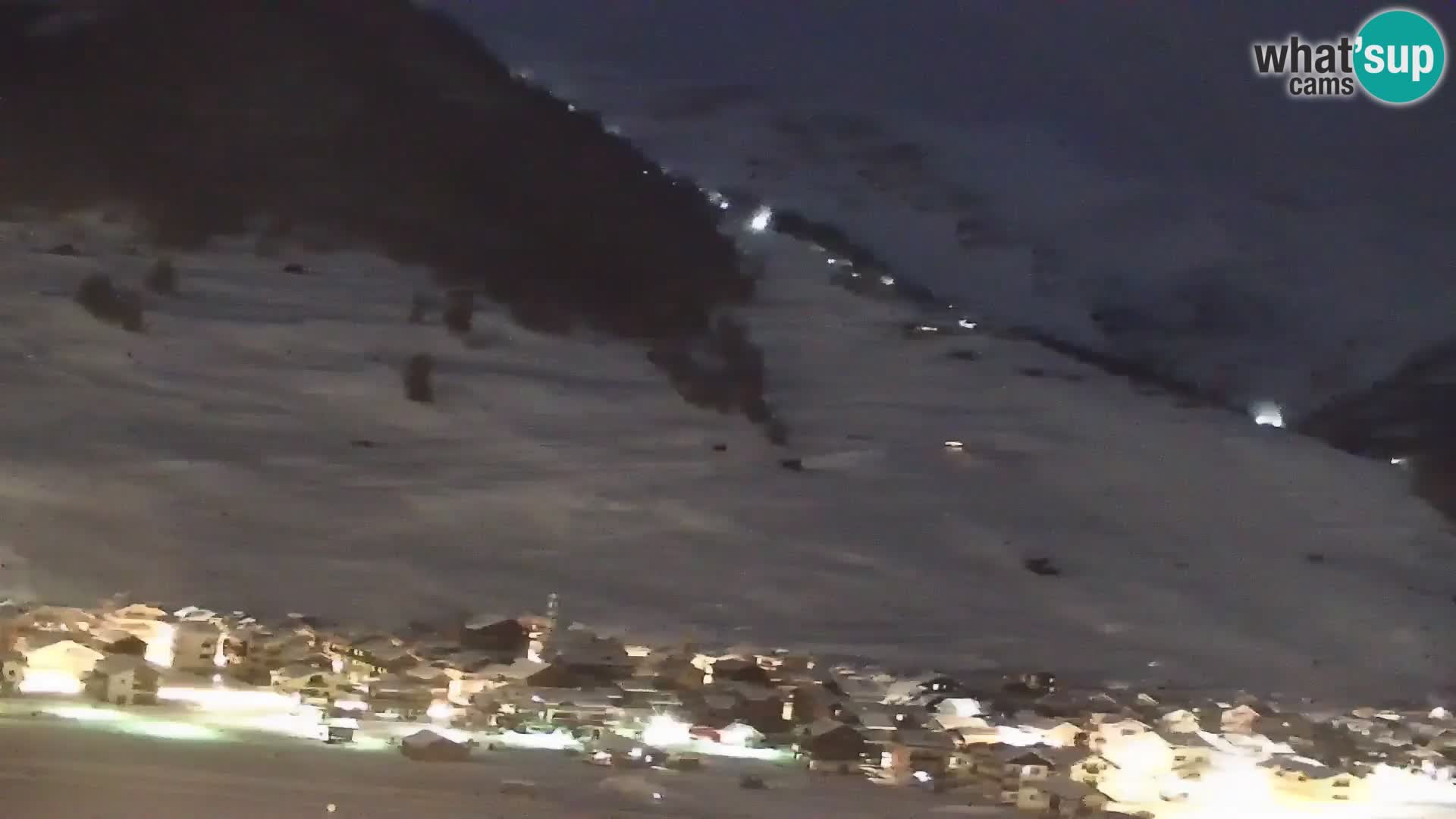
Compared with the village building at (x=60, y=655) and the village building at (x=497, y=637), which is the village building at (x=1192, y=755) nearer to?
the village building at (x=497, y=637)

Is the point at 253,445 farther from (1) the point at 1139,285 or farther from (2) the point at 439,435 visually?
(1) the point at 1139,285

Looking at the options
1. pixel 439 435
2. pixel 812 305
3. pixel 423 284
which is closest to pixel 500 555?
pixel 439 435

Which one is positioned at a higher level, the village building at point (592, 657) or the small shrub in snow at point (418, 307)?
the small shrub in snow at point (418, 307)

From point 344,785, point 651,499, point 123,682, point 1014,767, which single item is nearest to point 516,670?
point 344,785

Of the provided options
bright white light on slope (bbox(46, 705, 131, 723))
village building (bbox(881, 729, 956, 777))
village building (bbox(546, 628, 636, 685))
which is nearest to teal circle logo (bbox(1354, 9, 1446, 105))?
village building (bbox(881, 729, 956, 777))

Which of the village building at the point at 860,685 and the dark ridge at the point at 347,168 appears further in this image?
the dark ridge at the point at 347,168

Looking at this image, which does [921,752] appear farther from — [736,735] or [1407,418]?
[1407,418]

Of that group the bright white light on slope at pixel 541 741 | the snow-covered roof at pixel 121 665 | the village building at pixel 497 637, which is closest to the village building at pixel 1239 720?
the bright white light on slope at pixel 541 741
